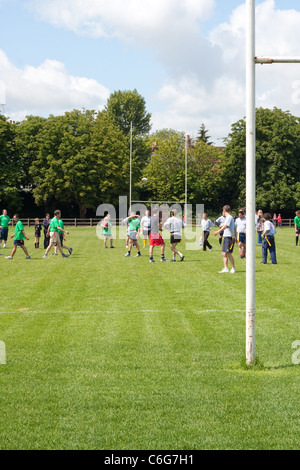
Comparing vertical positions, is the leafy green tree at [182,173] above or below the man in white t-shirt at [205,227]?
above

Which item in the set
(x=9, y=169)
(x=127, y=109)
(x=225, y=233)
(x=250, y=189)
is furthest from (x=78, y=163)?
(x=250, y=189)

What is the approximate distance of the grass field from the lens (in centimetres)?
497

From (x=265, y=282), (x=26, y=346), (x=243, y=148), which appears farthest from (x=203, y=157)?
(x=26, y=346)

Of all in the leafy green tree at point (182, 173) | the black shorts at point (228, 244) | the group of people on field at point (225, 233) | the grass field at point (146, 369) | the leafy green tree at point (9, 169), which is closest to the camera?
the grass field at point (146, 369)

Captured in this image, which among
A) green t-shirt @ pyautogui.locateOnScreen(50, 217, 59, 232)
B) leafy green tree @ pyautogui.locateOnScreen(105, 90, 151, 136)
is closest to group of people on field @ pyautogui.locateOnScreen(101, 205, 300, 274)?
green t-shirt @ pyautogui.locateOnScreen(50, 217, 59, 232)

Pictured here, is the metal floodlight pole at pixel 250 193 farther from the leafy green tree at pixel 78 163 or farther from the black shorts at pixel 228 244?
the leafy green tree at pixel 78 163

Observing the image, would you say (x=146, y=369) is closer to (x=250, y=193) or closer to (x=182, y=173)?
(x=250, y=193)

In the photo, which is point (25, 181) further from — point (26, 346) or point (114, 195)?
point (26, 346)

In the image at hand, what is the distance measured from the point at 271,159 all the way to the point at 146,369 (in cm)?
6558

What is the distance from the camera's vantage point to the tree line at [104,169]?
6575 centimetres

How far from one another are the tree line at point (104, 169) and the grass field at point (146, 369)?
52275 mm

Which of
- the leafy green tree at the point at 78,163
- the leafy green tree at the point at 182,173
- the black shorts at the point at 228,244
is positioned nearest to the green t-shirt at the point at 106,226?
A: the black shorts at the point at 228,244

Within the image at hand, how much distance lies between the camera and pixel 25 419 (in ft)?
17.4

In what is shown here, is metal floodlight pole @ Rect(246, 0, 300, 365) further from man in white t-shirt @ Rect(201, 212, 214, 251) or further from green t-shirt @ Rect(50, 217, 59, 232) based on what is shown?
man in white t-shirt @ Rect(201, 212, 214, 251)
